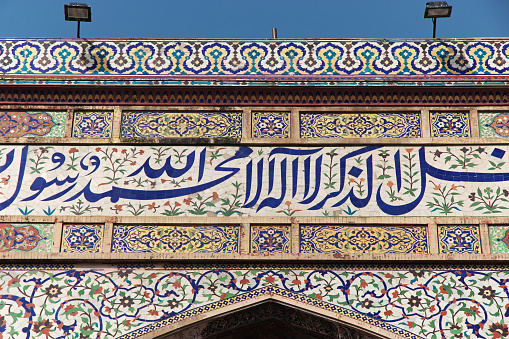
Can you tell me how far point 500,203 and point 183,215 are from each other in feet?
7.33

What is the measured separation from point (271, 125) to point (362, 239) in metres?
1.14

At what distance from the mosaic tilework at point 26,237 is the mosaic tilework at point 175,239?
47 cm

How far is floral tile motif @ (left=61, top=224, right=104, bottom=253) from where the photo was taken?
21.9 ft

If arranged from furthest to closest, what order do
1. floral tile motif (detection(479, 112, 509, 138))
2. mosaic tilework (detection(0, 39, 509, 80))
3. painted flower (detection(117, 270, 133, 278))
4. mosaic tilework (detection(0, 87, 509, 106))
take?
mosaic tilework (detection(0, 39, 509, 80)) → mosaic tilework (detection(0, 87, 509, 106)) → floral tile motif (detection(479, 112, 509, 138)) → painted flower (detection(117, 270, 133, 278))

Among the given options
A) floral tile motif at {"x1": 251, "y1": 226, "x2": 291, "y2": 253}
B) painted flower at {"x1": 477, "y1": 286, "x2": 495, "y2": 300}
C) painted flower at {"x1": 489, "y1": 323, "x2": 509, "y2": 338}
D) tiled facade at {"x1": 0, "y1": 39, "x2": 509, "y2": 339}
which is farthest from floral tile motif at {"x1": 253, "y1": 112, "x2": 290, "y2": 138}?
painted flower at {"x1": 489, "y1": 323, "x2": 509, "y2": 338}

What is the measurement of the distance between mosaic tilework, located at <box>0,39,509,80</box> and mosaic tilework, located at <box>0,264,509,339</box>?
5.35 feet

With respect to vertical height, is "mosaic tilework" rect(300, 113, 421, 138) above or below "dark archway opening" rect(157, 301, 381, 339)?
above

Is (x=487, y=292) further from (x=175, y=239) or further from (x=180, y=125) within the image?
(x=180, y=125)

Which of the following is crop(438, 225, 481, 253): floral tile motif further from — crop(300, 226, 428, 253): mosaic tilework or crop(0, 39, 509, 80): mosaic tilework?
crop(0, 39, 509, 80): mosaic tilework

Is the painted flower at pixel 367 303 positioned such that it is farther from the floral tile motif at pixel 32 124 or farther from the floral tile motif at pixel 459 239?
the floral tile motif at pixel 32 124

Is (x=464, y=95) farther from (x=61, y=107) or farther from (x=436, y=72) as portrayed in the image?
(x=61, y=107)

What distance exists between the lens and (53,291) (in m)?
6.49

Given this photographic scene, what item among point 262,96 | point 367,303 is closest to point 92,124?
point 262,96

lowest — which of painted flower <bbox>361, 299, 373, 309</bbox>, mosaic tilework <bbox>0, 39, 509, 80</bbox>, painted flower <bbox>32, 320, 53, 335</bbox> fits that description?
painted flower <bbox>32, 320, 53, 335</bbox>
